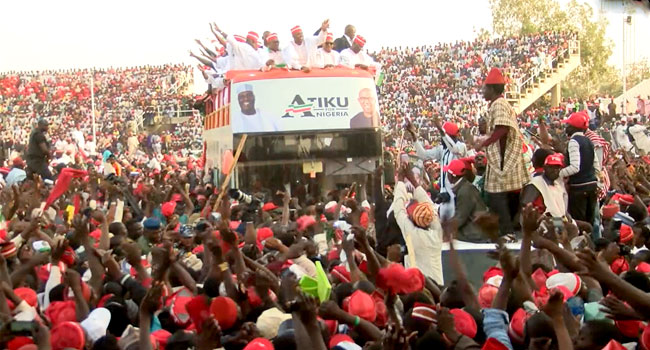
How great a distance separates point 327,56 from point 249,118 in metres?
1.49

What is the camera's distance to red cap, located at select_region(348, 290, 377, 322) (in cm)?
416

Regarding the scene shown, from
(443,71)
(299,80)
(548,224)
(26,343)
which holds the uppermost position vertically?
(443,71)

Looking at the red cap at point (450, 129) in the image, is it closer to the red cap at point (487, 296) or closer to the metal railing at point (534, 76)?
the red cap at point (487, 296)

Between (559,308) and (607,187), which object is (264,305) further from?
(607,187)

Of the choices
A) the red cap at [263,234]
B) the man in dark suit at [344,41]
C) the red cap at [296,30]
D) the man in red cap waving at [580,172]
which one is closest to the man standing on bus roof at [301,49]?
the red cap at [296,30]

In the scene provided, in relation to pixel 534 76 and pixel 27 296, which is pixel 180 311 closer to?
pixel 27 296

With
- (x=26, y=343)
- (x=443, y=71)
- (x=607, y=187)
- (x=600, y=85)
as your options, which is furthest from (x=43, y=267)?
(x=600, y=85)

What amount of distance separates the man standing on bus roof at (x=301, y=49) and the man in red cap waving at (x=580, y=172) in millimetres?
5477

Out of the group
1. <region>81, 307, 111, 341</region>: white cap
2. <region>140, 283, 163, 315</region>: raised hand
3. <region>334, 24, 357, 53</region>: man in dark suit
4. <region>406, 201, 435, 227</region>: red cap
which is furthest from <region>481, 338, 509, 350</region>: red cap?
<region>334, 24, 357, 53</region>: man in dark suit

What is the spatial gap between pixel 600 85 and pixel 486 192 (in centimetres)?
5520

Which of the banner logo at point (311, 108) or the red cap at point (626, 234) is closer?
the red cap at point (626, 234)

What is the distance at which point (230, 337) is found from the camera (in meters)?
4.06

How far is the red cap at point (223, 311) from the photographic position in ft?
13.8

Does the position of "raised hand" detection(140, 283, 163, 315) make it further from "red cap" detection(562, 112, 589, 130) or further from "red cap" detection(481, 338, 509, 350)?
"red cap" detection(562, 112, 589, 130)
